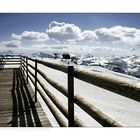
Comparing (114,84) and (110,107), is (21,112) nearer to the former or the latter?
(114,84)

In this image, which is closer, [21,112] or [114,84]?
[114,84]

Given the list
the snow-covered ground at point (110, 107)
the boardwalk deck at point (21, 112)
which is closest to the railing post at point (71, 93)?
the snow-covered ground at point (110, 107)

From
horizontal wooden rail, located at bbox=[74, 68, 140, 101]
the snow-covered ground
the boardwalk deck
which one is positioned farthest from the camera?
the snow-covered ground

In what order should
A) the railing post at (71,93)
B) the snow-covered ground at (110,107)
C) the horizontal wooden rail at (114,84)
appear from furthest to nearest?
the snow-covered ground at (110,107) < the railing post at (71,93) < the horizontal wooden rail at (114,84)

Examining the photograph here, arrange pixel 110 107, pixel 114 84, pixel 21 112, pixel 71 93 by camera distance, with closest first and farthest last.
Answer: pixel 114 84, pixel 71 93, pixel 21 112, pixel 110 107

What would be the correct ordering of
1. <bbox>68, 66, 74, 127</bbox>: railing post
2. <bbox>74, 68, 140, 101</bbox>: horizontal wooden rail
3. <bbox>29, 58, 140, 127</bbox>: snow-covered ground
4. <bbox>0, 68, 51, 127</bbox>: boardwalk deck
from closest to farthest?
<bbox>74, 68, 140, 101</bbox>: horizontal wooden rail
<bbox>68, 66, 74, 127</bbox>: railing post
<bbox>0, 68, 51, 127</bbox>: boardwalk deck
<bbox>29, 58, 140, 127</bbox>: snow-covered ground

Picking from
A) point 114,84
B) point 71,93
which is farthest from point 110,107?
point 114,84

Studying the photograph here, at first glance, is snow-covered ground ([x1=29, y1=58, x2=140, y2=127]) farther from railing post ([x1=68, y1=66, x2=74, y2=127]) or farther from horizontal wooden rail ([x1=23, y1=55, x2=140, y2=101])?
horizontal wooden rail ([x1=23, y1=55, x2=140, y2=101])

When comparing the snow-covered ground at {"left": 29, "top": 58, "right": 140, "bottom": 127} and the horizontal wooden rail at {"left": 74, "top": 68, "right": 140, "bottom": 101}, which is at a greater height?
the horizontal wooden rail at {"left": 74, "top": 68, "right": 140, "bottom": 101}

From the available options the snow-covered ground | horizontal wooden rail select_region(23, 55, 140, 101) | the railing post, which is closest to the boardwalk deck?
the snow-covered ground

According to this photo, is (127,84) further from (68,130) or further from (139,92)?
(68,130)

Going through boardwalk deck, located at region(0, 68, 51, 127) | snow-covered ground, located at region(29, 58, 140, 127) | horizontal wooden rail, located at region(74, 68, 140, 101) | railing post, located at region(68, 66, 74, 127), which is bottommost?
snow-covered ground, located at region(29, 58, 140, 127)

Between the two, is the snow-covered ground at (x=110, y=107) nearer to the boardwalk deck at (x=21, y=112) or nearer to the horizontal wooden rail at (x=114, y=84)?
the boardwalk deck at (x=21, y=112)
